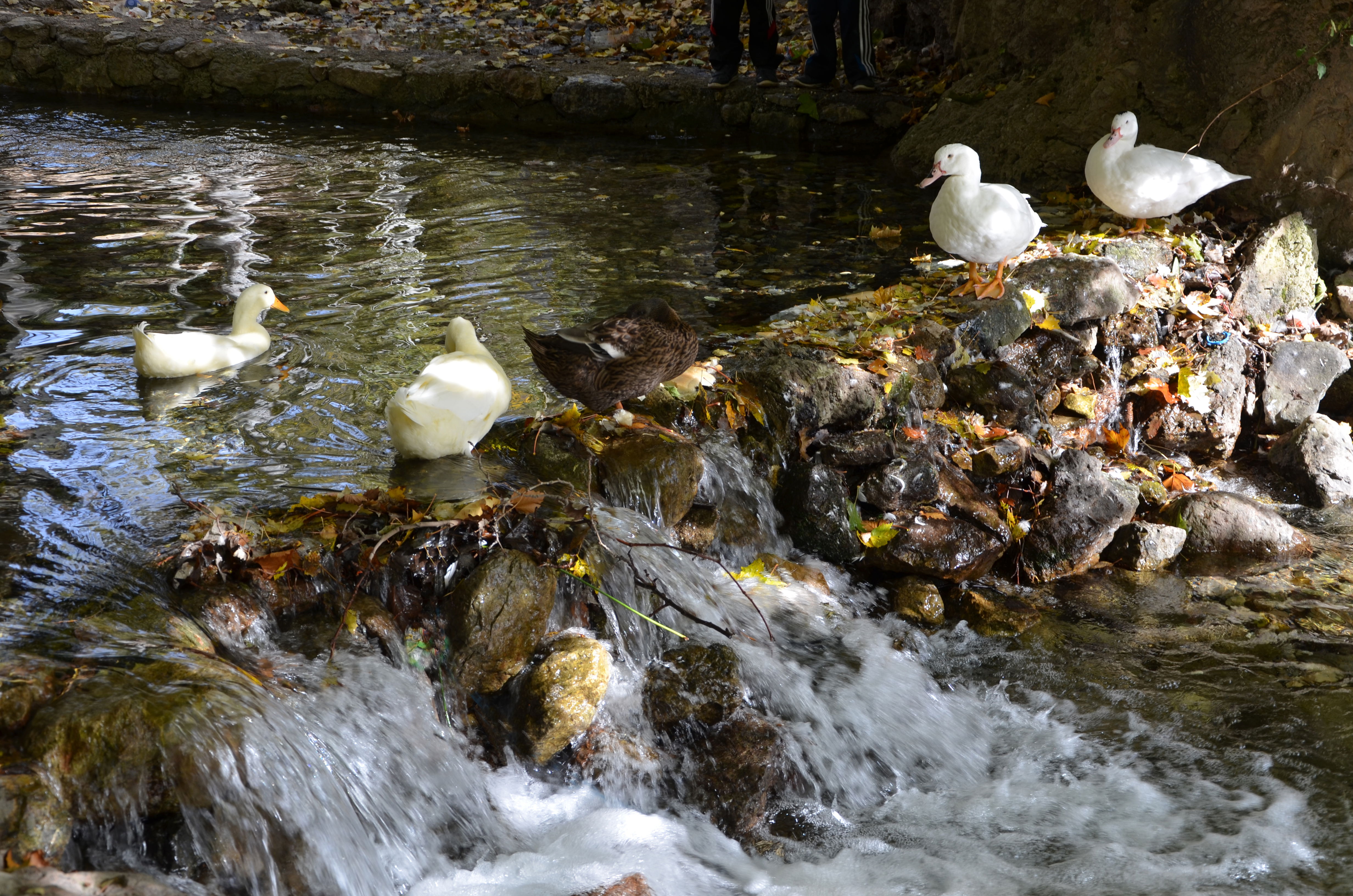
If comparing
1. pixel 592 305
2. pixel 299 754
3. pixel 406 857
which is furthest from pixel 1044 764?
pixel 592 305

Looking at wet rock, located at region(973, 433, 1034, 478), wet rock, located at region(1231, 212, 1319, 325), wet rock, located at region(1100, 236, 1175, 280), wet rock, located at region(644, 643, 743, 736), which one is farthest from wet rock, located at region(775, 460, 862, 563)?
wet rock, located at region(1231, 212, 1319, 325)

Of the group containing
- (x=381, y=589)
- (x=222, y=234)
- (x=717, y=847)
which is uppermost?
(x=222, y=234)

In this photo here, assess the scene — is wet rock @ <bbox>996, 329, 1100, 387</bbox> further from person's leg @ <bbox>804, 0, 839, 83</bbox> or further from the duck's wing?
person's leg @ <bbox>804, 0, 839, 83</bbox>

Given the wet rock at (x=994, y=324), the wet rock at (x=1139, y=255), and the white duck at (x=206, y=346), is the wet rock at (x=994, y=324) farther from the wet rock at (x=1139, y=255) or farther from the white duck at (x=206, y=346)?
the white duck at (x=206, y=346)

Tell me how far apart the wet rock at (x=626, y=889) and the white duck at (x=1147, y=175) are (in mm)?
4929

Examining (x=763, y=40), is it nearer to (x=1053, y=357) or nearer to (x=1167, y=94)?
(x=1167, y=94)

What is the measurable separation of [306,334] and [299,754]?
3078 millimetres

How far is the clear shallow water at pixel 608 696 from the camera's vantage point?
301 centimetres

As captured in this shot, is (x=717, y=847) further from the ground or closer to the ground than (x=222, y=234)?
closer to the ground

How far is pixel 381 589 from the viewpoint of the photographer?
3416 mm

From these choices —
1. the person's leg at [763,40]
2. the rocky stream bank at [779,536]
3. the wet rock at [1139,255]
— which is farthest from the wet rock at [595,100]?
the wet rock at [1139,255]

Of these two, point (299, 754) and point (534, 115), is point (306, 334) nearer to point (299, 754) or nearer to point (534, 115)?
point (299, 754)

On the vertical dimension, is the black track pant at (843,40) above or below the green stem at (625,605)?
above

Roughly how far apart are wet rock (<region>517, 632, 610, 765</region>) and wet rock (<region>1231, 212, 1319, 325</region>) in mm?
4842
